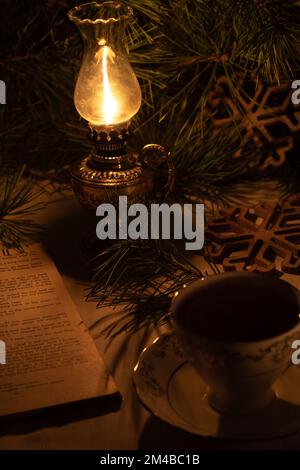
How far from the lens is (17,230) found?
0.78 m

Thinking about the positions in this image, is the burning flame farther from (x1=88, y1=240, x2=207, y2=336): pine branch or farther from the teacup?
the teacup

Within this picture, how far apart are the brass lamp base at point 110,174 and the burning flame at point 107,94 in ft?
0.05

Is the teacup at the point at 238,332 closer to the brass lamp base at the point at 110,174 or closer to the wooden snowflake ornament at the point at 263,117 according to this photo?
the brass lamp base at the point at 110,174

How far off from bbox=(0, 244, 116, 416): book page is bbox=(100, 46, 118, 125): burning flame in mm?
148

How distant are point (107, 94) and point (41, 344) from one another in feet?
0.81

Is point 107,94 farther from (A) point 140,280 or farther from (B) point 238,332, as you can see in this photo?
(B) point 238,332

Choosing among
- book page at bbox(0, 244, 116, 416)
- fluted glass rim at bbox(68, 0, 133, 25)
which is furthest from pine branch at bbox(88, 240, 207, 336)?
fluted glass rim at bbox(68, 0, 133, 25)

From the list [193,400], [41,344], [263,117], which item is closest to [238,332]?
[193,400]

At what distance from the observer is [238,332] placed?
0.52 m

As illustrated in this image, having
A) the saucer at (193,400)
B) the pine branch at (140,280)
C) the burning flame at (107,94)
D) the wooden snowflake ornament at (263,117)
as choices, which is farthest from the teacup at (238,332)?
the wooden snowflake ornament at (263,117)

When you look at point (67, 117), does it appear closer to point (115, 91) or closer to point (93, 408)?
point (115, 91)

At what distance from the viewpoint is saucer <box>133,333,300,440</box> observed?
50 centimetres

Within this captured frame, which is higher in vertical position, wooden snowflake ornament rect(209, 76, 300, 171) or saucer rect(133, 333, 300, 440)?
wooden snowflake ornament rect(209, 76, 300, 171)
